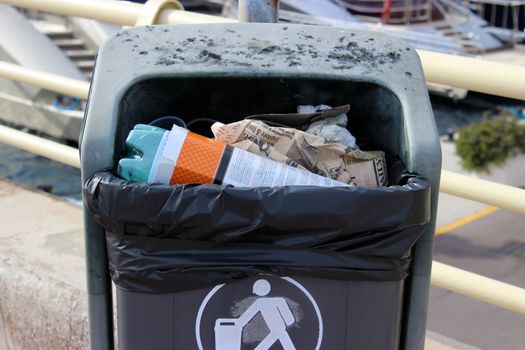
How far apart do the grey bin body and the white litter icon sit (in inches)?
0.5

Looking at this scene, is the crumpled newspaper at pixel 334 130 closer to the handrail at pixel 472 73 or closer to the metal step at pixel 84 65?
the handrail at pixel 472 73

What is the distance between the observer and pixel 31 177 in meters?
14.2

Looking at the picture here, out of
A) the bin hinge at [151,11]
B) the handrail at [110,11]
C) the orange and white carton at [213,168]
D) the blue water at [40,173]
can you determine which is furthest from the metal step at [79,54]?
the orange and white carton at [213,168]

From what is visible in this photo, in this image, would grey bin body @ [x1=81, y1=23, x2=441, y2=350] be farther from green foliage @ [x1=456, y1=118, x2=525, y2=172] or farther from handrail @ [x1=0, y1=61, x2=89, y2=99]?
green foliage @ [x1=456, y1=118, x2=525, y2=172]

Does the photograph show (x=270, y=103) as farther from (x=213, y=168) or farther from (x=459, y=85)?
(x=459, y=85)

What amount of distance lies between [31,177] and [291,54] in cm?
1301

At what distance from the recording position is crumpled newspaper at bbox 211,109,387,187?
1729mm

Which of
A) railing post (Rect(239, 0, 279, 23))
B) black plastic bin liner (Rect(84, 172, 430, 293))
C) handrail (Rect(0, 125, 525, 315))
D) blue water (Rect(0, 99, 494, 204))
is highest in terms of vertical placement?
railing post (Rect(239, 0, 279, 23))

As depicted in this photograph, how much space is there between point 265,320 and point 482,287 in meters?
1.26

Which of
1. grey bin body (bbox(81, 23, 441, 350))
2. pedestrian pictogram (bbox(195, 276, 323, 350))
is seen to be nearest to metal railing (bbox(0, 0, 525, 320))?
grey bin body (bbox(81, 23, 441, 350))

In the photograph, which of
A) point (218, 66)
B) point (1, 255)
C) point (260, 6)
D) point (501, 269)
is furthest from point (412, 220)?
point (501, 269)

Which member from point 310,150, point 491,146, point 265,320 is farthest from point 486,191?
point 491,146

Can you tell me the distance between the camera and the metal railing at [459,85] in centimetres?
239

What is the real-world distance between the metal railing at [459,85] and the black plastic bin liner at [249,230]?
89 centimetres
